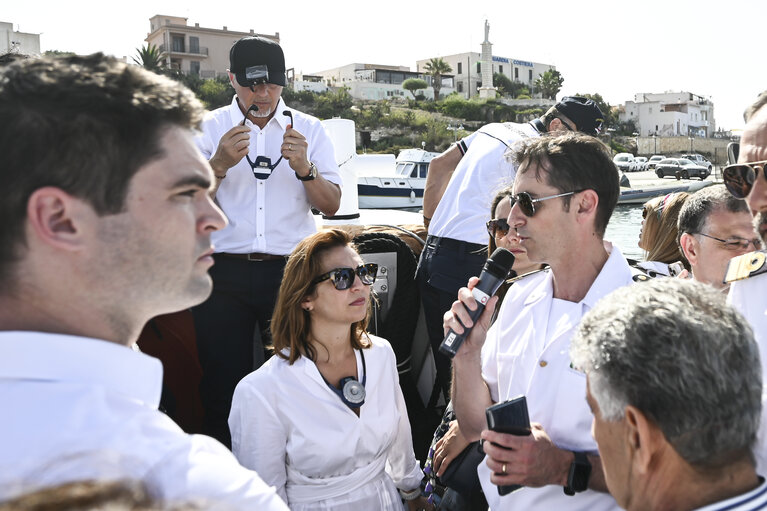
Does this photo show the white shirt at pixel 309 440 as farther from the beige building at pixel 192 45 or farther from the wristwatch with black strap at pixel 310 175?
the beige building at pixel 192 45

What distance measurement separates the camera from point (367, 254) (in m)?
4.20

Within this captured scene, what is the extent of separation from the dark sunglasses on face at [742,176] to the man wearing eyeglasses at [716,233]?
1201 millimetres

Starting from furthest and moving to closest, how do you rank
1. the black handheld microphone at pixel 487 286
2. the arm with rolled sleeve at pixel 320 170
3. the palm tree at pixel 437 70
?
the palm tree at pixel 437 70
the arm with rolled sleeve at pixel 320 170
the black handheld microphone at pixel 487 286

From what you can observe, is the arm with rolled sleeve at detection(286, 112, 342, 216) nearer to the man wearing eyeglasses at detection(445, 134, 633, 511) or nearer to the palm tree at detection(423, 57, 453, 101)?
the man wearing eyeglasses at detection(445, 134, 633, 511)

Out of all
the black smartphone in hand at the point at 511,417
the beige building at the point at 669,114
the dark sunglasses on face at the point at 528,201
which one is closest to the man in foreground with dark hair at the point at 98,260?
the black smartphone in hand at the point at 511,417

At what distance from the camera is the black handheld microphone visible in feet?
7.02

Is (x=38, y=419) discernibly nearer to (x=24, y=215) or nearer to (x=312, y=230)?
(x=24, y=215)

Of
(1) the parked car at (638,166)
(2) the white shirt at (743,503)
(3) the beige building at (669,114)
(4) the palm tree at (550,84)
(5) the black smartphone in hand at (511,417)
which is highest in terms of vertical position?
(4) the palm tree at (550,84)

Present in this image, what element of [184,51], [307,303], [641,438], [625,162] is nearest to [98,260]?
[641,438]

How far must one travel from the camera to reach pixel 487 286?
7.09 ft

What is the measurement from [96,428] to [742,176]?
1.80 meters

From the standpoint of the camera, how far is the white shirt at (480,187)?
12.4ft

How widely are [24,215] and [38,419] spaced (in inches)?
14.3

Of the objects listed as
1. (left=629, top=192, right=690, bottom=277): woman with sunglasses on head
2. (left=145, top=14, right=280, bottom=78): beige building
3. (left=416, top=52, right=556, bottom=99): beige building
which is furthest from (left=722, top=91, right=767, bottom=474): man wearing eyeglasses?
(left=416, top=52, right=556, bottom=99): beige building
